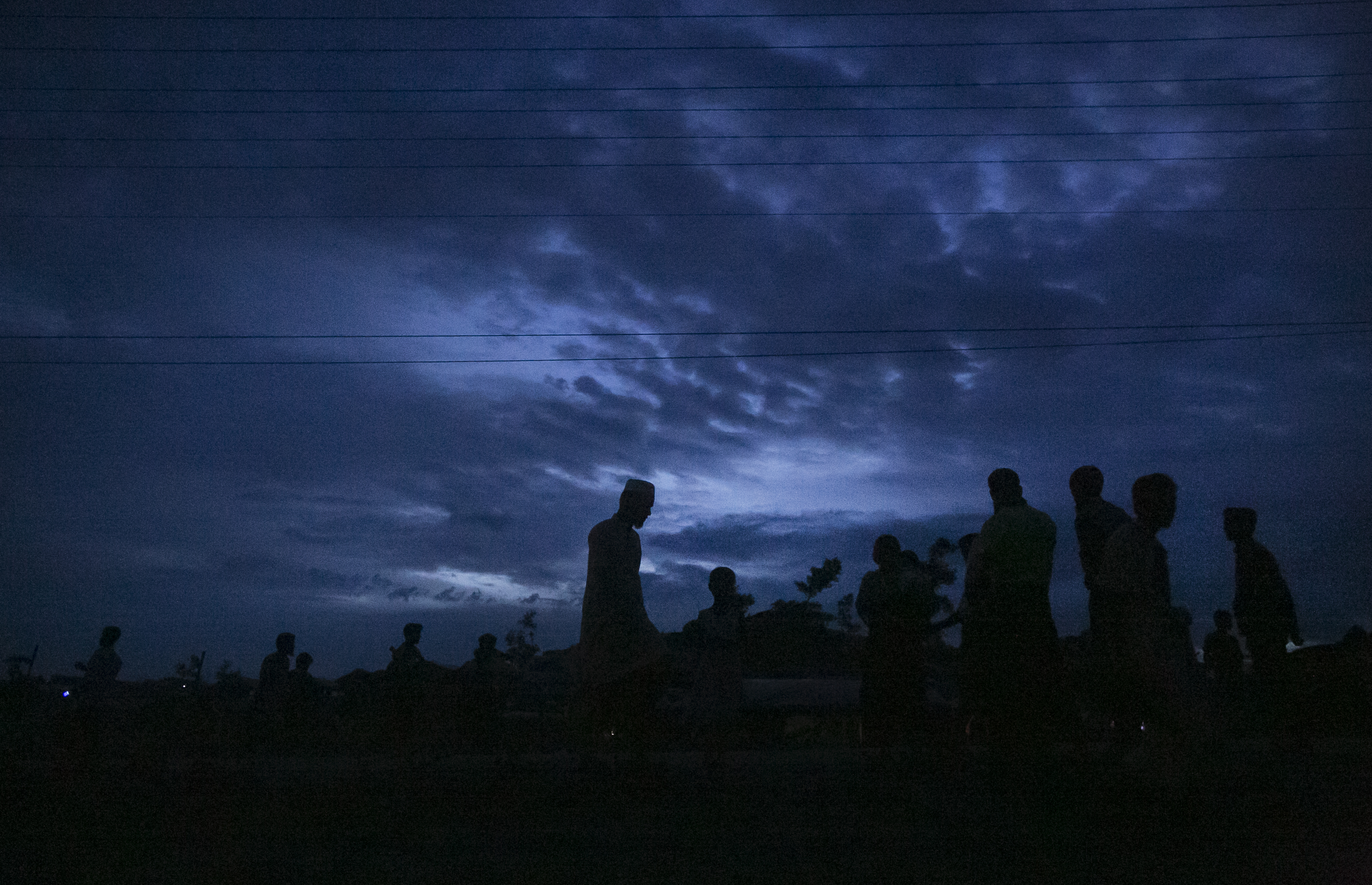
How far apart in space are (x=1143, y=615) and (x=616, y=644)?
2.77 metres

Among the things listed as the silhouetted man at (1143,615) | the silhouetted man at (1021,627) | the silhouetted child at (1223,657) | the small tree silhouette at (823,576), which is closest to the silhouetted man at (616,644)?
the silhouetted man at (1021,627)

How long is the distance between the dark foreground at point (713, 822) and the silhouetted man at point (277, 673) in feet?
14.0

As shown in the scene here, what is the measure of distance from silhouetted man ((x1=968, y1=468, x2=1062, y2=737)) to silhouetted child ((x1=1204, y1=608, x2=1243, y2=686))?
490 cm

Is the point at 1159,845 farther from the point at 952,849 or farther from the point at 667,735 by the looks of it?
the point at 667,735

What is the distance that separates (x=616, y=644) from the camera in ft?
14.9

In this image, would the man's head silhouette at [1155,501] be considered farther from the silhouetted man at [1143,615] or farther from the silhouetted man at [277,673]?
the silhouetted man at [277,673]

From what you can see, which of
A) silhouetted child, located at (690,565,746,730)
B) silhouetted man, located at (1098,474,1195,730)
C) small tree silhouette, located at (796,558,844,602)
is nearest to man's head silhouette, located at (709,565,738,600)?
silhouetted child, located at (690,565,746,730)

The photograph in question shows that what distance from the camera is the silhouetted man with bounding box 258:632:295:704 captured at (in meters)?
9.66

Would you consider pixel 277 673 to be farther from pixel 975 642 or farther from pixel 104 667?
pixel 975 642

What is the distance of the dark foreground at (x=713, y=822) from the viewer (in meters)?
2.86

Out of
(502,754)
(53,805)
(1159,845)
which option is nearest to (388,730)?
(502,754)

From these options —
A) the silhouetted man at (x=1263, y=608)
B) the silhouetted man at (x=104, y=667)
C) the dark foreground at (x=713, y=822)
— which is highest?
the silhouetted man at (x=1263, y=608)

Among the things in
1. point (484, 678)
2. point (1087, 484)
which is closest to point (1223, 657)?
point (1087, 484)

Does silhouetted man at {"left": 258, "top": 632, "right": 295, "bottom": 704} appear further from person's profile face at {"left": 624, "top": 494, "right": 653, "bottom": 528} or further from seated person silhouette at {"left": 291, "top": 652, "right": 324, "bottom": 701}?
person's profile face at {"left": 624, "top": 494, "right": 653, "bottom": 528}
